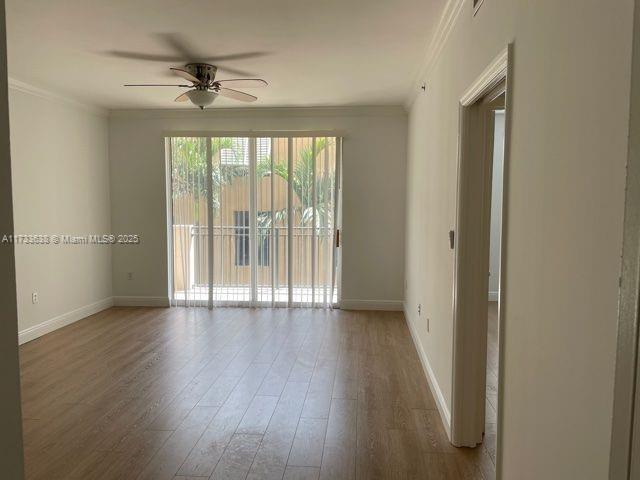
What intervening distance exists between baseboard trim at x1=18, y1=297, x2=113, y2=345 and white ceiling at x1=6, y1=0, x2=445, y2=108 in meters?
2.47

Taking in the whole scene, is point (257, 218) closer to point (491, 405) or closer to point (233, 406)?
point (233, 406)

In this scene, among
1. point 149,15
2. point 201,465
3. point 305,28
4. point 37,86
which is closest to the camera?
point 201,465

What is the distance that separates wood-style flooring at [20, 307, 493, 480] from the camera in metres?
2.69

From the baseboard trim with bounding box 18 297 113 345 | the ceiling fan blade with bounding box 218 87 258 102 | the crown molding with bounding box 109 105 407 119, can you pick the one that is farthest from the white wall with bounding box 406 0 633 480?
the baseboard trim with bounding box 18 297 113 345

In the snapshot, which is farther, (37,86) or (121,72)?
(37,86)

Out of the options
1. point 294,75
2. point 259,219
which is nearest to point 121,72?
point 294,75

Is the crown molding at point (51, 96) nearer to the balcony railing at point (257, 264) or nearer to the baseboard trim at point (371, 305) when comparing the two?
the balcony railing at point (257, 264)

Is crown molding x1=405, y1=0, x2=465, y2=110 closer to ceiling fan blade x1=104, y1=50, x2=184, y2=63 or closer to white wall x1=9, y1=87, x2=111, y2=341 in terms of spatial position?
ceiling fan blade x1=104, y1=50, x2=184, y2=63

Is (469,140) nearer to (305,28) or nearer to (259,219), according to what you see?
(305,28)

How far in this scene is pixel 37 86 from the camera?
502cm

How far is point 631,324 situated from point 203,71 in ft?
13.2

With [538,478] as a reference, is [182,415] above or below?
below

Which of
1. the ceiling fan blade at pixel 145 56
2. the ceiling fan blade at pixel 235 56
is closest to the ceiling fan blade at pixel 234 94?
the ceiling fan blade at pixel 235 56

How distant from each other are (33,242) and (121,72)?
2.00 meters
